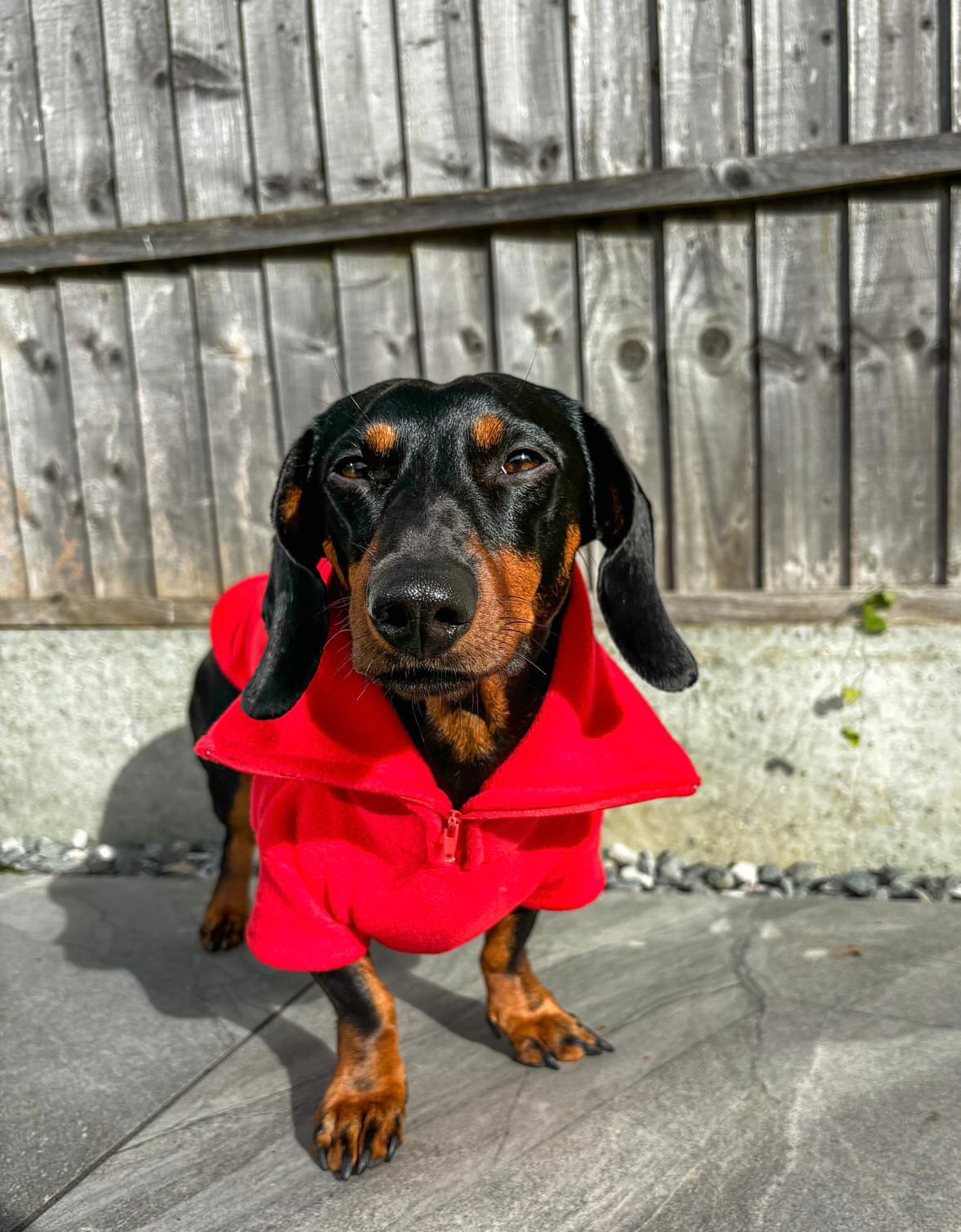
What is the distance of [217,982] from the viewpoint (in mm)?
2924

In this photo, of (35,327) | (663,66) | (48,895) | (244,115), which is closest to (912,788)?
(663,66)

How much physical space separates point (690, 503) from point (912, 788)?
1.23 metres

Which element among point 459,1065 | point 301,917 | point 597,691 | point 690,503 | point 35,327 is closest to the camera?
point 301,917

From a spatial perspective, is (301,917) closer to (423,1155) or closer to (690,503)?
(423,1155)

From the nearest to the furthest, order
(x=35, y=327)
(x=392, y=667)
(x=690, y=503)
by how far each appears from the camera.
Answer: (x=392, y=667)
(x=690, y=503)
(x=35, y=327)

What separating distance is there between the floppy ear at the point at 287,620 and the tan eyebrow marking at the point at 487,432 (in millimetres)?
419

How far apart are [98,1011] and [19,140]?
325cm

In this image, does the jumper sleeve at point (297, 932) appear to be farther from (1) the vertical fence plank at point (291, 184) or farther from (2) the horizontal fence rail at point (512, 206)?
(2) the horizontal fence rail at point (512, 206)

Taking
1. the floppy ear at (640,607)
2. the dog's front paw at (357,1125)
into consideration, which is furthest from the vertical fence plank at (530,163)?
the dog's front paw at (357,1125)

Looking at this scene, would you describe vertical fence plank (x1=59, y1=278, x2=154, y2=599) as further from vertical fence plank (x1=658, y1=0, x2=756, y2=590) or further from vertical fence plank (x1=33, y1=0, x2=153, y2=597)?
vertical fence plank (x1=658, y1=0, x2=756, y2=590)

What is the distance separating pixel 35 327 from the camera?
160 inches

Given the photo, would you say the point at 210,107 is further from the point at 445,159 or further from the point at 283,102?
the point at 445,159

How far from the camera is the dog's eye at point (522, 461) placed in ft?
6.94

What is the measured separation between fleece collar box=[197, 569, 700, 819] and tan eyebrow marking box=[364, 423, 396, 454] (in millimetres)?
401
